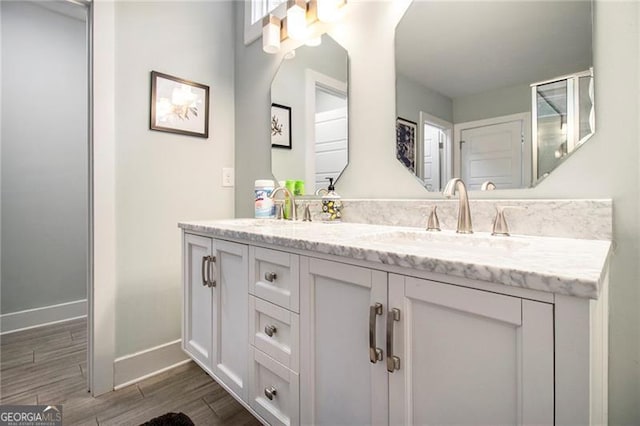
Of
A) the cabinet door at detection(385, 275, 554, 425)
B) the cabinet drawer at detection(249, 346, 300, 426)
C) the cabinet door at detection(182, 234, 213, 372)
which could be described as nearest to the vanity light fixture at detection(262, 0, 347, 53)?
the cabinet door at detection(182, 234, 213, 372)

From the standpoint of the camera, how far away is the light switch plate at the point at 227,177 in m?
2.13

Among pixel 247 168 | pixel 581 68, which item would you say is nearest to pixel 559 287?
pixel 581 68

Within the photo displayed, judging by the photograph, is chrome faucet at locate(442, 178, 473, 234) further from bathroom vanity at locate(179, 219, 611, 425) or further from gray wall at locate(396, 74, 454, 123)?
gray wall at locate(396, 74, 454, 123)

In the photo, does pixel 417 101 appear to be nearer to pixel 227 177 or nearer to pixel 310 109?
pixel 310 109

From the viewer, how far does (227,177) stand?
2150mm

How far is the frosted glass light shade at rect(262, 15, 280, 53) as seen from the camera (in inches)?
69.4

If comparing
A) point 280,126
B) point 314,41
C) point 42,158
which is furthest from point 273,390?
point 42,158

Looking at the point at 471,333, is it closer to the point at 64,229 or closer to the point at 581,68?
the point at 581,68

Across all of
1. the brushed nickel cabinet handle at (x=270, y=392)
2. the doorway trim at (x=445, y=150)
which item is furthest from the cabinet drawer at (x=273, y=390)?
the doorway trim at (x=445, y=150)

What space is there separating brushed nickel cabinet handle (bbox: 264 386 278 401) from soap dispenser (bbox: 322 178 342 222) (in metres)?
0.73

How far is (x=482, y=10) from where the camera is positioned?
1.13 meters

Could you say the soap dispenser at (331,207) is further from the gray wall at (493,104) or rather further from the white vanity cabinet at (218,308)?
the gray wall at (493,104)

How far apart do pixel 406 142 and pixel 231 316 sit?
996mm

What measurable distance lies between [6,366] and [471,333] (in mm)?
2519
